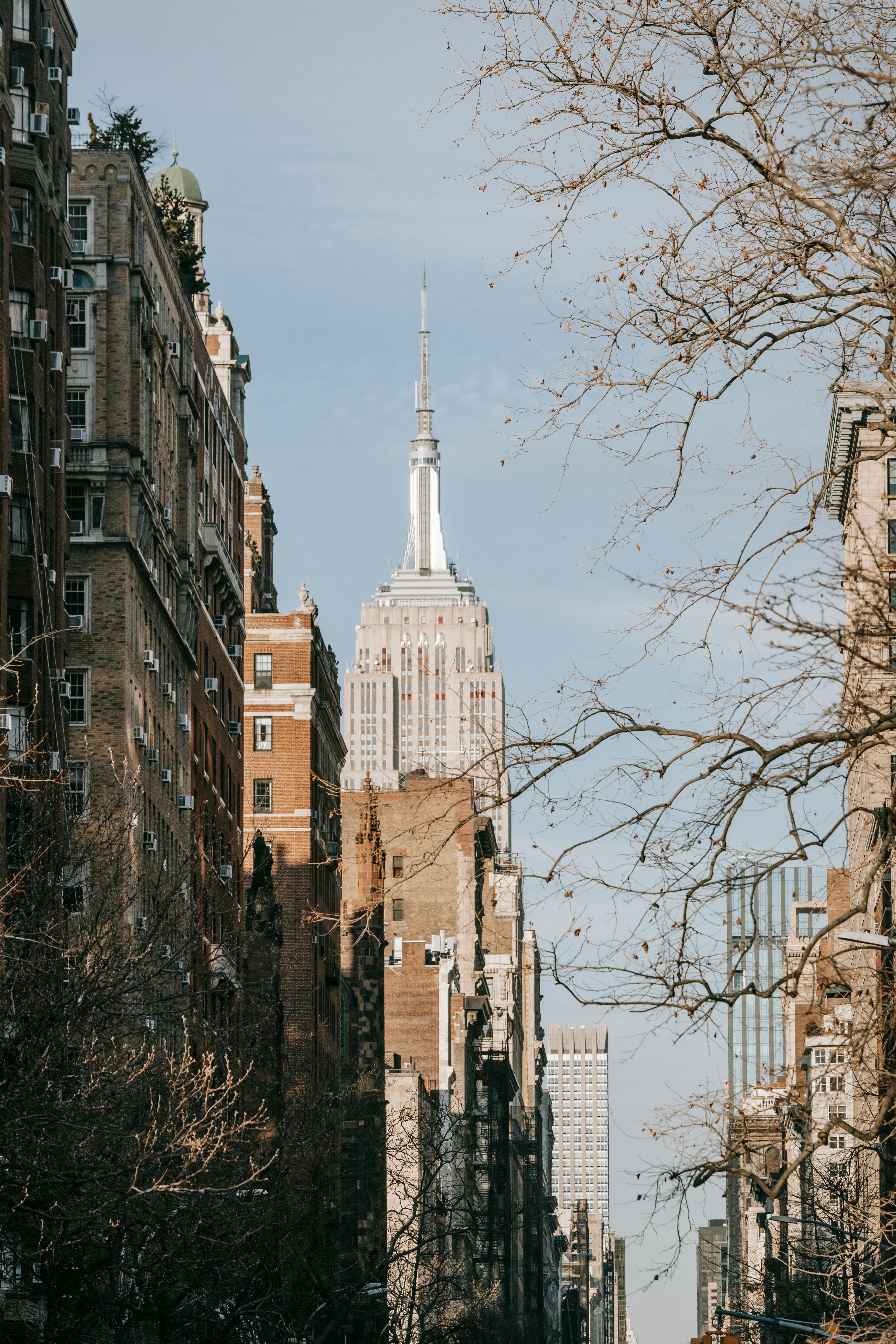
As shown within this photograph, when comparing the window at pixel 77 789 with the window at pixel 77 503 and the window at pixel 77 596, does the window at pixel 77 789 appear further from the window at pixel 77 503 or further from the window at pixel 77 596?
the window at pixel 77 503

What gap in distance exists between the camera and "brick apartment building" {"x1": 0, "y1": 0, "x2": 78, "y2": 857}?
53.6 metres

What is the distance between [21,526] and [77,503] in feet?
52.7

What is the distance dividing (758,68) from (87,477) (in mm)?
60540

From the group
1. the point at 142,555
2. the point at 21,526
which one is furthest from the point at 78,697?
the point at 21,526

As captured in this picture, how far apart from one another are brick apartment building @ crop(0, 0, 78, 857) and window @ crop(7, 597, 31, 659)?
0.04 m

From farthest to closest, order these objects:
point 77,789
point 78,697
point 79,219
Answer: point 79,219, point 78,697, point 77,789

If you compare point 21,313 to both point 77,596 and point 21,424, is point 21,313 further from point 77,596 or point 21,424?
point 77,596

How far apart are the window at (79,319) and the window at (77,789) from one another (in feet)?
57.3

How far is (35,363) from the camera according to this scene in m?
57.5

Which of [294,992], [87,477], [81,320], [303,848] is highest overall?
[81,320]

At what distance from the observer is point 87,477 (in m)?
73.2

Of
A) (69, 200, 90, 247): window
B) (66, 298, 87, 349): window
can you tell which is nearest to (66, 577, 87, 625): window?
(66, 298, 87, 349): window

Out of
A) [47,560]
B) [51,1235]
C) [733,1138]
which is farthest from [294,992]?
[733,1138]

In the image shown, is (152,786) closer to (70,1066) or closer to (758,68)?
(70,1066)
